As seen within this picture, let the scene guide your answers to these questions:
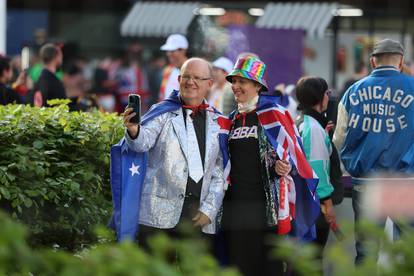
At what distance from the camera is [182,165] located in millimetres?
6496

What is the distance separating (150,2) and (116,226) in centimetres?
2190

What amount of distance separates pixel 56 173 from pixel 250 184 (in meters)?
1.38

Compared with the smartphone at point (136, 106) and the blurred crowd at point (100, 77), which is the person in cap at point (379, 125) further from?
the blurred crowd at point (100, 77)

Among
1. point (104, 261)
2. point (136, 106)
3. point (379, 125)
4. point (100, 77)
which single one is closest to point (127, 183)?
point (136, 106)

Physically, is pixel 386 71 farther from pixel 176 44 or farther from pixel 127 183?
pixel 176 44

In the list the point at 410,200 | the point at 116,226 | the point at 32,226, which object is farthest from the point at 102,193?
the point at 410,200

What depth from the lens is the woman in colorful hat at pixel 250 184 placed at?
6863mm

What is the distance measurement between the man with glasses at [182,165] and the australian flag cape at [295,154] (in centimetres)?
40

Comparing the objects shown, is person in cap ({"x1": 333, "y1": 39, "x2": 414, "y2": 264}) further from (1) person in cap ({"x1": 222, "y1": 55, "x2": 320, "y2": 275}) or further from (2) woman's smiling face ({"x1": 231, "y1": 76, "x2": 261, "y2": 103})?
(2) woman's smiling face ({"x1": 231, "y1": 76, "x2": 261, "y2": 103})

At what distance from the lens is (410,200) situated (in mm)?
4488

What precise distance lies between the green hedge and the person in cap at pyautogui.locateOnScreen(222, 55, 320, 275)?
109cm

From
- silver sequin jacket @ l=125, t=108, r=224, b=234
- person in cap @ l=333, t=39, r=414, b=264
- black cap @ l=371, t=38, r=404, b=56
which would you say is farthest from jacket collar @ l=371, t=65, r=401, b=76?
silver sequin jacket @ l=125, t=108, r=224, b=234

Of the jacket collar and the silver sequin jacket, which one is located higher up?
the jacket collar

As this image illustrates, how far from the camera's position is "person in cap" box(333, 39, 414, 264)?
299 inches
